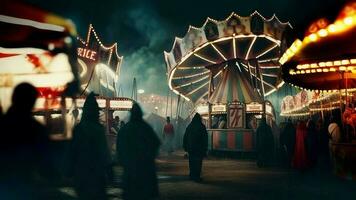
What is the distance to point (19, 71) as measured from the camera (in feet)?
16.7

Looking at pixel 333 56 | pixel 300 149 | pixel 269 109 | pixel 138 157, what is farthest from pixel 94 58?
pixel 138 157

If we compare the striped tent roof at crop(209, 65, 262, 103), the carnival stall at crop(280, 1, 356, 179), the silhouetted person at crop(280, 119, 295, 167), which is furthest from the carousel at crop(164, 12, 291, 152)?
the carnival stall at crop(280, 1, 356, 179)

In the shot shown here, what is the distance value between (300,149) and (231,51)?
12.3 meters

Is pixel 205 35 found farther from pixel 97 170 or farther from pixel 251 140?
pixel 97 170

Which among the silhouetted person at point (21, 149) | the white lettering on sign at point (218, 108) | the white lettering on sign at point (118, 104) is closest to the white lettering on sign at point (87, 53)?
the white lettering on sign at point (118, 104)

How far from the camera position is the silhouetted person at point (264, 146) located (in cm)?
1507

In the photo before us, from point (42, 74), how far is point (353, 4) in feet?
18.7

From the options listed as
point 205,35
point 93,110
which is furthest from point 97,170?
point 205,35

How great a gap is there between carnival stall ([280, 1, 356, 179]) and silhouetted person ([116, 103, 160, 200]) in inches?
170

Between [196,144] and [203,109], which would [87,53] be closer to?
A: [203,109]

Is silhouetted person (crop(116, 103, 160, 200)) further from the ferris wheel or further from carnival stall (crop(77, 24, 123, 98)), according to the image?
carnival stall (crop(77, 24, 123, 98))

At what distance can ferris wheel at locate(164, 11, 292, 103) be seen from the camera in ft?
70.2

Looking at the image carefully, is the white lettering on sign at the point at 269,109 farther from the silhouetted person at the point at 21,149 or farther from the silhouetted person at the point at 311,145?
the silhouetted person at the point at 21,149

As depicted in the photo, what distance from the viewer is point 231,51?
24.0 metres
